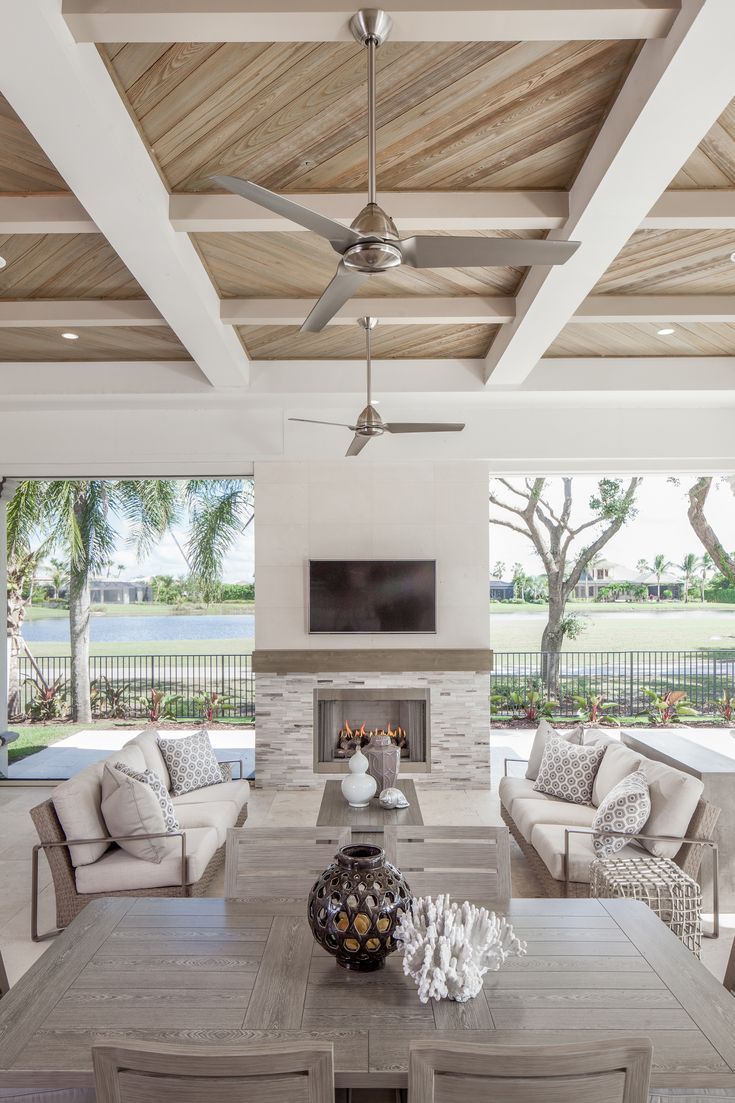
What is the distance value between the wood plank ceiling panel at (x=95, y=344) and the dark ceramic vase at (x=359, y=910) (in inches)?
147

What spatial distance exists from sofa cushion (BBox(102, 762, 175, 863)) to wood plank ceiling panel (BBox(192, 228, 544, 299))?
8.18 ft

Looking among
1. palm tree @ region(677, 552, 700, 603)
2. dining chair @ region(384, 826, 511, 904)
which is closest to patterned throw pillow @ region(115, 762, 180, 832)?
dining chair @ region(384, 826, 511, 904)

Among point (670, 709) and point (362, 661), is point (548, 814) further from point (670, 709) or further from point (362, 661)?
point (670, 709)

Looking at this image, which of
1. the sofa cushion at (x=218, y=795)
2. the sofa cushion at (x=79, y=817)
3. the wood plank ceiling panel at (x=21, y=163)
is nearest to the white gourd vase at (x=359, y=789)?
the sofa cushion at (x=218, y=795)

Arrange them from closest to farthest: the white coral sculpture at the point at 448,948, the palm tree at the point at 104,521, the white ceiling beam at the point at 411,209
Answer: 1. the white coral sculpture at the point at 448,948
2. the white ceiling beam at the point at 411,209
3. the palm tree at the point at 104,521

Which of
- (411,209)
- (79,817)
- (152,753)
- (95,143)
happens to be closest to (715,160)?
(411,209)

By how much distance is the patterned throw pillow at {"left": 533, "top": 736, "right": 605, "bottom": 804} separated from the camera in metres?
4.37

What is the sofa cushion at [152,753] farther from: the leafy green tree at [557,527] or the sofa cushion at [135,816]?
the leafy green tree at [557,527]

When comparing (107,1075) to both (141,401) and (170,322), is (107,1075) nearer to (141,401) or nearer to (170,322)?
(170,322)

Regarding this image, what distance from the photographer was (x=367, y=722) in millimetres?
6281

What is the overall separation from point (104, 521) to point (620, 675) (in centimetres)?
670

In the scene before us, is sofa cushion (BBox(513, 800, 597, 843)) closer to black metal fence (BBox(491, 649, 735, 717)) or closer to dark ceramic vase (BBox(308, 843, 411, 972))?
dark ceramic vase (BBox(308, 843, 411, 972))

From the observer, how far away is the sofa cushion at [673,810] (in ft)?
11.5

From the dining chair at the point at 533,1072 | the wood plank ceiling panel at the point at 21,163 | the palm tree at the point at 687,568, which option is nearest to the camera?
the dining chair at the point at 533,1072
